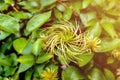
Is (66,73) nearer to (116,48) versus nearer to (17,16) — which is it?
(116,48)

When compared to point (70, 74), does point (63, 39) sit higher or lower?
higher

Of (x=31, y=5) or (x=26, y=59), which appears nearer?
(x=26, y=59)

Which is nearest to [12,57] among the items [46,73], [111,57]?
[46,73]

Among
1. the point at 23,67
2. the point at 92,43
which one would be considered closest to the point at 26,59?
the point at 23,67

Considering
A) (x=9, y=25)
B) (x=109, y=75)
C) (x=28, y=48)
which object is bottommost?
(x=109, y=75)

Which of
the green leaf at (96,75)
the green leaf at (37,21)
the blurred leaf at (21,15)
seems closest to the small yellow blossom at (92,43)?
the green leaf at (96,75)

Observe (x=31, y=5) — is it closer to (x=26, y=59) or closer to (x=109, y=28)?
(x=26, y=59)

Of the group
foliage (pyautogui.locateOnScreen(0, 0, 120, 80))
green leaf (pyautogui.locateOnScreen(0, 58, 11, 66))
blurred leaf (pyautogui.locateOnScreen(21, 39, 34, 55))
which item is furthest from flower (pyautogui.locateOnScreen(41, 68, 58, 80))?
green leaf (pyautogui.locateOnScreen(0, 58, 11, 66))
